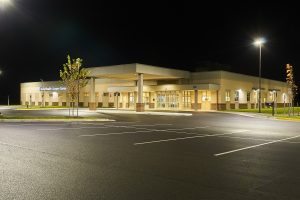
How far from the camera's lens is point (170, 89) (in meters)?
52.7

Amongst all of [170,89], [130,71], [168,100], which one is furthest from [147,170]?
[168,100]

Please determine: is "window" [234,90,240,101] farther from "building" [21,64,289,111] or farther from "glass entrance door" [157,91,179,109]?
"glass entrance door" [157,91,179,109]

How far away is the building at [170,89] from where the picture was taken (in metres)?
45.4

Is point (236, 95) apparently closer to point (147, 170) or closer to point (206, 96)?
point (206, 96)

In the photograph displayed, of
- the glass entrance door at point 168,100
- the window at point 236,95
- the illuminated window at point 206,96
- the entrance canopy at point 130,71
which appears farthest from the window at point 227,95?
the entrance canopy at point 130,71

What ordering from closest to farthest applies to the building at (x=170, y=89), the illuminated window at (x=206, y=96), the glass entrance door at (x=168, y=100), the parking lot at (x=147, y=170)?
the parking lot at (x=147, y=170) < the building at (x=170, y=89) < the illuminated window at (x=206, y=96) < the glass entrance door at (x=168, y=100)

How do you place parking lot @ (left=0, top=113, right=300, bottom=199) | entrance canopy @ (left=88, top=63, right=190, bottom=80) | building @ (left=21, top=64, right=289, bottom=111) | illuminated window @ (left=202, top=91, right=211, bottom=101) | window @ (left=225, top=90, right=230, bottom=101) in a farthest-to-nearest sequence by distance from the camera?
window @ (left=225, top=90, right=230, bottom=101) → illuminated window @ (left=202, top=91, right=211, bottom=101) → building @ (left=21, top=64, right=289, bottom=111) → entrance canopy @ (left=88, top=63, right=190, bottom=80) → parking lot @ (left=0, top=113, right=300, bottom=199)

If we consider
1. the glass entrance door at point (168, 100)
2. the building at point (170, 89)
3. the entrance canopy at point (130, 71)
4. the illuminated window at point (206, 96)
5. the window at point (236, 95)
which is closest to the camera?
the entrance canopy at point (130, 71)

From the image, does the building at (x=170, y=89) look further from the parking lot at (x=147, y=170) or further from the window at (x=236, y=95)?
the parking lot at (x=147, y=170)

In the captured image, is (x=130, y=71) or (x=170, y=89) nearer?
(x=130, y=71)

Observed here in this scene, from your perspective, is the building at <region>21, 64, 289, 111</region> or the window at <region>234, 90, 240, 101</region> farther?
the window at <region>234, 90, 240, 101</region>

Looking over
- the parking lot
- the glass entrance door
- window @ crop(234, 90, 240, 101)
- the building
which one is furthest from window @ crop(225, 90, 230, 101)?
the parking lot

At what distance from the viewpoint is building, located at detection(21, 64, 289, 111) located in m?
45.4

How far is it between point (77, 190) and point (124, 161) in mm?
3003
